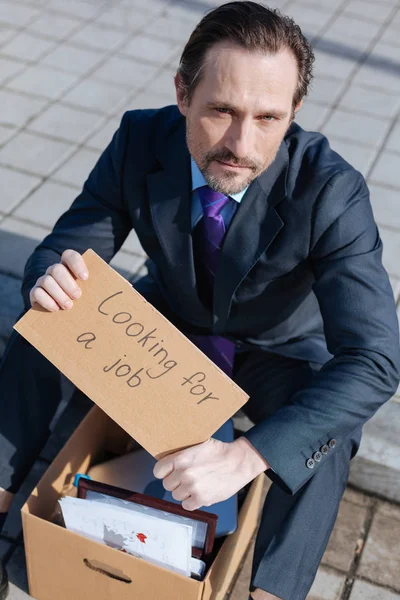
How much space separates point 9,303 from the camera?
3.18 m

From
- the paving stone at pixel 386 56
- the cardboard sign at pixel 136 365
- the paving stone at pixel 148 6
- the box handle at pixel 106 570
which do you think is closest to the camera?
the cardboard sign at pixel 136 365

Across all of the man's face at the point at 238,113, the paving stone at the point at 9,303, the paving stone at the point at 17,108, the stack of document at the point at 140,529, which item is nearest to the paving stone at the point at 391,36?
the paving stone at the point at 17,108

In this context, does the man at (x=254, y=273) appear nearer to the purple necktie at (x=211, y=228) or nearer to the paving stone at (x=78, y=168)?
the purple necktie at (x=211, y=228)

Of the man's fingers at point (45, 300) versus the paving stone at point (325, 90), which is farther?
the paving stone at point (325, 90)

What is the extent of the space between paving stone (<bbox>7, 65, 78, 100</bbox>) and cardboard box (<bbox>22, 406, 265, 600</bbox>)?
9.24 feet

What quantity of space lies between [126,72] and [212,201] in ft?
9.83

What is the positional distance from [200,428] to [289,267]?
636mm

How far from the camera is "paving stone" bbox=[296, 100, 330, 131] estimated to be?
4.53 m

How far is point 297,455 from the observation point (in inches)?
77.1

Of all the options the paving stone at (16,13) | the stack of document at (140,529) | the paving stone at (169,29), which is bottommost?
the paving stone at (16,13)

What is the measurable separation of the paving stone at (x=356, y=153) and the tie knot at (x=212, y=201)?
213 centimetres

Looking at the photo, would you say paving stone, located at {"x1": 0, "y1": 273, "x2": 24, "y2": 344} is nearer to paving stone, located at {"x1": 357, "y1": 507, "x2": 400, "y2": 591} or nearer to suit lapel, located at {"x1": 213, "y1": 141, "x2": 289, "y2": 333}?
suit lapel, located at {"x1": 213, "y1": 141, "x2": 289, "y2": 333}

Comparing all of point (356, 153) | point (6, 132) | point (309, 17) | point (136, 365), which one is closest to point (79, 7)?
point (309, 17)

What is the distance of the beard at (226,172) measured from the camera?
6.74 feet
